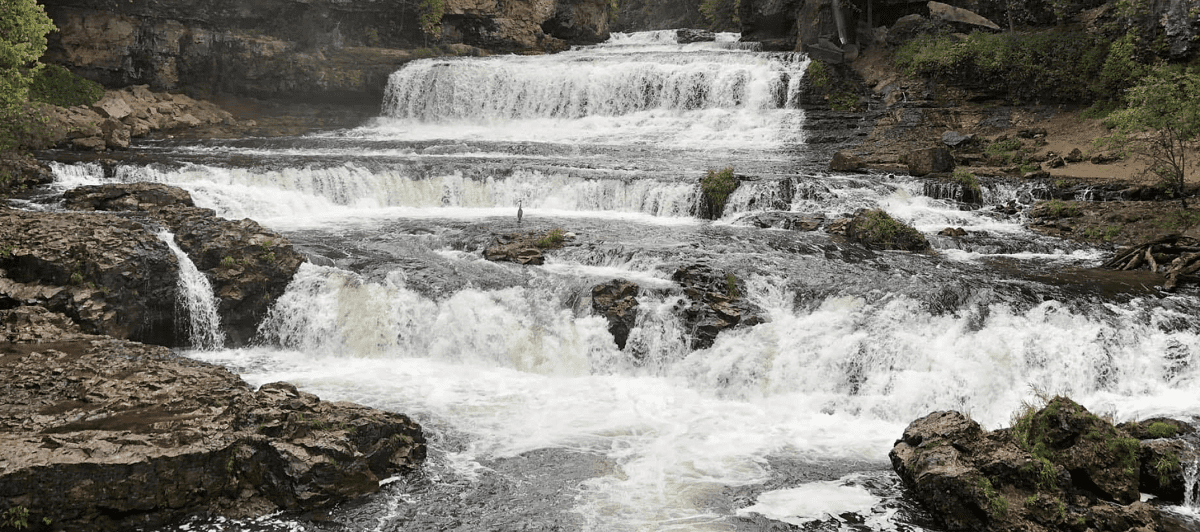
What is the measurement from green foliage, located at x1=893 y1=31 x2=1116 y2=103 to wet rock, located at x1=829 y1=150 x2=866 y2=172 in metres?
7.33

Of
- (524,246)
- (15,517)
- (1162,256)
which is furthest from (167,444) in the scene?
(1162,256)

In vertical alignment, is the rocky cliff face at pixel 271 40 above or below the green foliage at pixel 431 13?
below

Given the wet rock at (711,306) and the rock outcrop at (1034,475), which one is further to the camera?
the wet rock at (711,306)

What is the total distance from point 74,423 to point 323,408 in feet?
7.35

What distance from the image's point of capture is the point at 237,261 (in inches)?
547

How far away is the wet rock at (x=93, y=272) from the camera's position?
12.2m

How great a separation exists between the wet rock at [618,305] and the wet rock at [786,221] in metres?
5.59

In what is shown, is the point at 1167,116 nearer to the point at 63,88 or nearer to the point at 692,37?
the point at 692,37

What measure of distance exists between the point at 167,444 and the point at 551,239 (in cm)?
873

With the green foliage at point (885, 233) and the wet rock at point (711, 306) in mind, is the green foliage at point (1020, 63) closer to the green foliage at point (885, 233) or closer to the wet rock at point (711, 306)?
the green foliage at point (885, 233)

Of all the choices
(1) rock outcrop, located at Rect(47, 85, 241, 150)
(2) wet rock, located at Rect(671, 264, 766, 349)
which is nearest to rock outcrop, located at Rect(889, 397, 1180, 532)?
(2) wet rock, located at Rect(671, 264, 766, 349)

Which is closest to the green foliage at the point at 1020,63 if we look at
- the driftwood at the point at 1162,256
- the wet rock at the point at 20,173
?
the driftwood at the point at 1162,256

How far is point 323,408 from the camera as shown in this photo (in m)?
8.87

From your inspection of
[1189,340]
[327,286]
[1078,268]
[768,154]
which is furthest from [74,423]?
[768,154]
